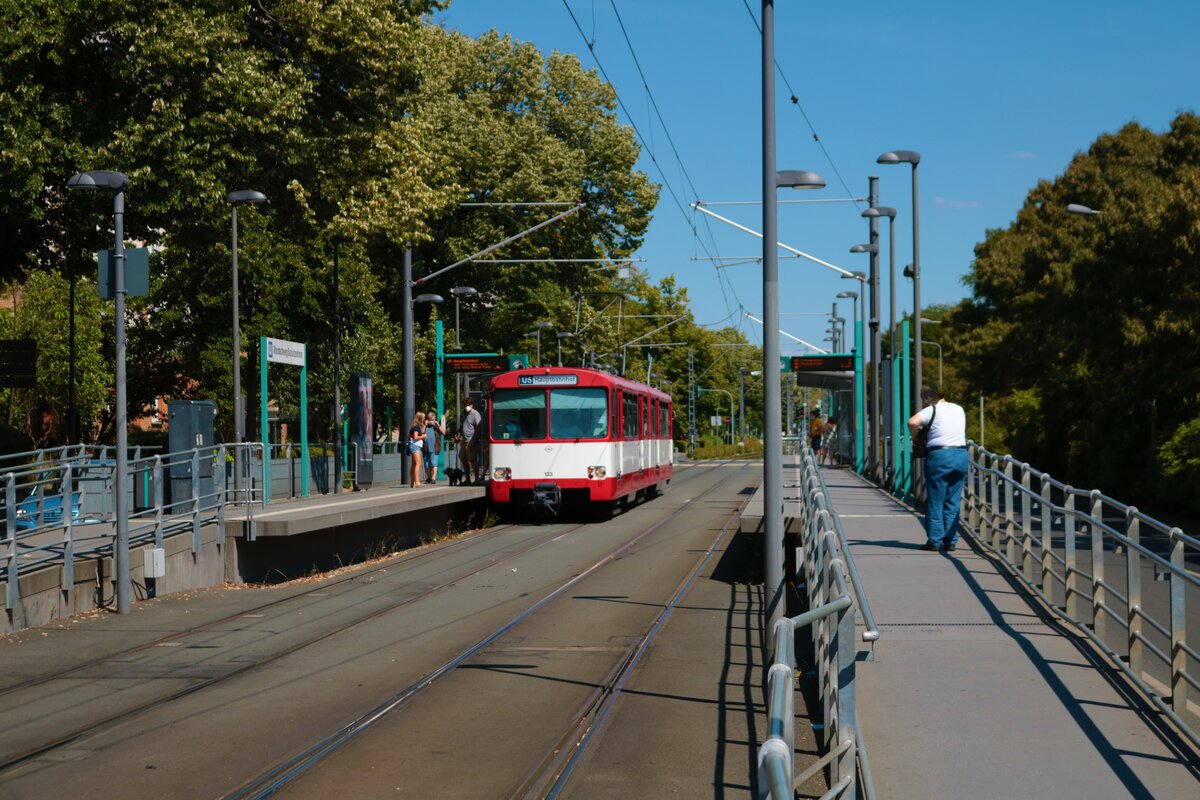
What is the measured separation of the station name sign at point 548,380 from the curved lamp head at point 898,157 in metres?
6.90

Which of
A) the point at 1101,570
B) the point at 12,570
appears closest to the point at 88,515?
the point at 12,570

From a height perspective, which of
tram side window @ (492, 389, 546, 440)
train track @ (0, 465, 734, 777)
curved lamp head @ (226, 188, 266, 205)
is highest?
curved lamp head @ (226, 188, 266, 205)

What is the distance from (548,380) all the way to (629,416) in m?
3.01

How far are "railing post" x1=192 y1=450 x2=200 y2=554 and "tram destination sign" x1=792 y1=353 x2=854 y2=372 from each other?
21.2m

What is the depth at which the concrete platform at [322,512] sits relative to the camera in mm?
17578

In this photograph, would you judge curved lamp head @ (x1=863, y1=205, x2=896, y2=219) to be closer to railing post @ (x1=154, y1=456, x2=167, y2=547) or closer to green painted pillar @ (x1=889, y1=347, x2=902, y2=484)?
green painted pillar @ (x1=889, y1=347, x2=902, y2=484)

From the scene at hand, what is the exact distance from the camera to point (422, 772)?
7.50m

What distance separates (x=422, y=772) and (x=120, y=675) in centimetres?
419

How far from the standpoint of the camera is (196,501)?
1650 centimetres

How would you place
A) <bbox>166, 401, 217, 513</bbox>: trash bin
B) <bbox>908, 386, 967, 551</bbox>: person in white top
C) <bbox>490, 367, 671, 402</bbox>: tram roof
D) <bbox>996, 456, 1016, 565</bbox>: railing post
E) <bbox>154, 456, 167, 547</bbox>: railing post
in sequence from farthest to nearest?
<bbox>490, 367, 671, 402</bbox>: tram roof → <bbox>166, 401, 217, 513</bbox>: trash bin → <bbox>154, 456, 167, 547</bbox>: railing post → <bbox>908, 386, 967, 551</bbox>: person in white top → <bbox>996, 456, 1016, 565</bbox>: railing post

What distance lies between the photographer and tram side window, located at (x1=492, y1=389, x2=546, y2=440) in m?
26.8

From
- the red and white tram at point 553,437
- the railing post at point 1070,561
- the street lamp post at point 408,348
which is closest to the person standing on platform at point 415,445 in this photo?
the street lamp post at point 408,348

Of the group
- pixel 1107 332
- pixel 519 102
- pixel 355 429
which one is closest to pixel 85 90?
pixel 355 429

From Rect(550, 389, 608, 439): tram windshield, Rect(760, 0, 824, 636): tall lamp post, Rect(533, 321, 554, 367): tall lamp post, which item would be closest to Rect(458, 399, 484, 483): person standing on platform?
Rect(550, 389, 608, 439): tram windshield
